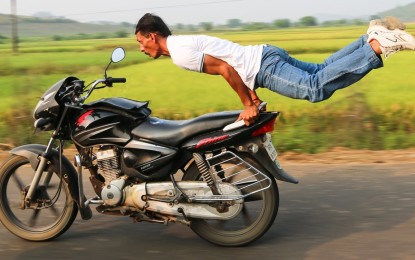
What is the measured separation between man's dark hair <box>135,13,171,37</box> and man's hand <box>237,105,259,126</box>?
0.78 metres

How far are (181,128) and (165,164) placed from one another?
0.88ft

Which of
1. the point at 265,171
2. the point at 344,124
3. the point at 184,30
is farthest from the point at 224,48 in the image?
the point at 184,30

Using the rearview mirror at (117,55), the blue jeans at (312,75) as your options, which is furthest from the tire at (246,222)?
the rearview mirror at (117,55)

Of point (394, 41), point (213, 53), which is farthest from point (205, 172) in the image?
point (394, 41)

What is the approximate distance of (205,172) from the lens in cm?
466

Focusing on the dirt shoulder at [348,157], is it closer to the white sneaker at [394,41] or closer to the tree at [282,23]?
the white sneaker at [394,41]

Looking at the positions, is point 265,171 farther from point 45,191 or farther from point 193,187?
point 45,191

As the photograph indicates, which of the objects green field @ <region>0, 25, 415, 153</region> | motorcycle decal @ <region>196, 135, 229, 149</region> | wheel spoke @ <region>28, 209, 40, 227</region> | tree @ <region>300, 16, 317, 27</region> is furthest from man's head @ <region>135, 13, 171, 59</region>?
tree @ <region>300, 16, 317, 27</region>

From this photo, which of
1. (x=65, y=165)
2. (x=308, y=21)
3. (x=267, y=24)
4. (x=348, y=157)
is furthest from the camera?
(x=308, y=21)

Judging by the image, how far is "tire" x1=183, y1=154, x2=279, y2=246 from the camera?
15.3ft

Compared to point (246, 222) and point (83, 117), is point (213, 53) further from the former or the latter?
point (246, 222)

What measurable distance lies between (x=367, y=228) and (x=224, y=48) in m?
1.65

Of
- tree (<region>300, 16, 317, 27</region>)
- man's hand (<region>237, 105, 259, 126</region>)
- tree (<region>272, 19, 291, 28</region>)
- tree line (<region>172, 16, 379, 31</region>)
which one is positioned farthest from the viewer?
tree (<region>300, 16, 317, 27</region>)

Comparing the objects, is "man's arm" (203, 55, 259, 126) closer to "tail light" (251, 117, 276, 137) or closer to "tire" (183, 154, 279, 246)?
"tail light" (251, 117, 276, 137)
